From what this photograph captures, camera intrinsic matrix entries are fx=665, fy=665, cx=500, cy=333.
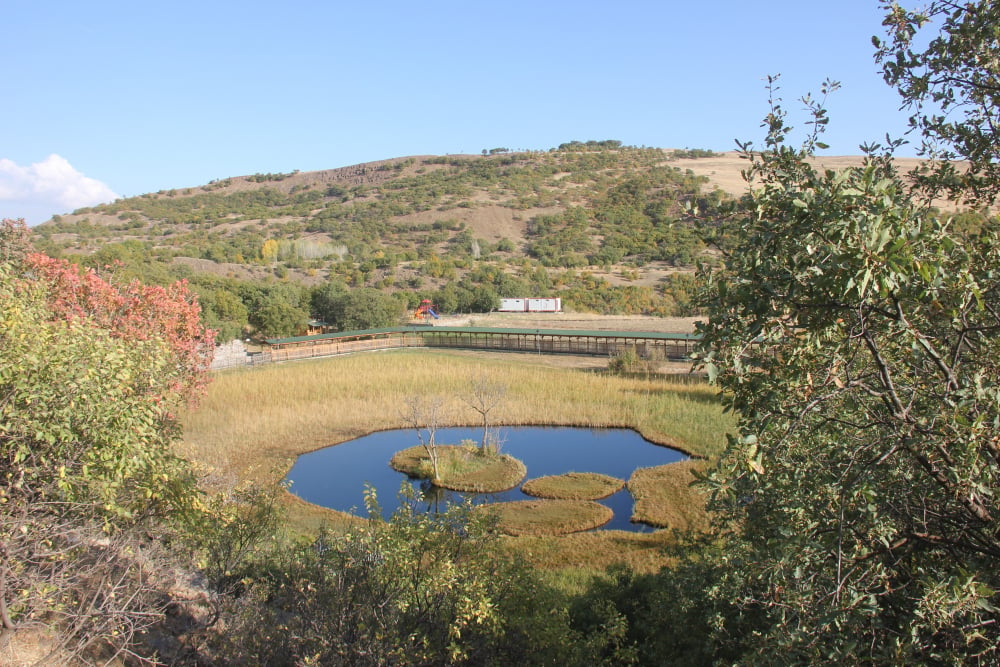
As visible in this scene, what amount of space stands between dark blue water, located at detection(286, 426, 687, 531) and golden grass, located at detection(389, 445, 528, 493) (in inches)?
11.0

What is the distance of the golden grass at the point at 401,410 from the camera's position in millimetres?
15656

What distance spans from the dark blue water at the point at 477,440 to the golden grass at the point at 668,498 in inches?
13.3

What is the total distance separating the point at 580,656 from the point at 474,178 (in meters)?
115

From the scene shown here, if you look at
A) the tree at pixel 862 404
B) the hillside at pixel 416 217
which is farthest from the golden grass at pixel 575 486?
the hillside at pixel 416 217

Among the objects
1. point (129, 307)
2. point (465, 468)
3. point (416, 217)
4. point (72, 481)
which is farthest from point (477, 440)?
point (416, 217)

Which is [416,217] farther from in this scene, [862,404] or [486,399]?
[862,404]

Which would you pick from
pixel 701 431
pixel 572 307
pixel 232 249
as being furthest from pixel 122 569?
pixel 232 249

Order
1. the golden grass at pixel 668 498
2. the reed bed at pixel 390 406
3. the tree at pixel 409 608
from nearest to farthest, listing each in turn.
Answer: the tree at pixel 409 608 < the golden grass at pixel 668 498 < the reed bed at pixel 390 406

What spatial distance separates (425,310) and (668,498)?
4072 centimetres

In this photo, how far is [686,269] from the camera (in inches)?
2613

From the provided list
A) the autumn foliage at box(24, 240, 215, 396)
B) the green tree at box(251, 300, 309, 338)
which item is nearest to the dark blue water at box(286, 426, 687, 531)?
the autumn foliage at box(24, 240, 215, 396)

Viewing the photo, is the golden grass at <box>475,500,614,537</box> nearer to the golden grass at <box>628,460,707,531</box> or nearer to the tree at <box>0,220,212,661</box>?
the golden grass at <box>628,460,707,531</box>

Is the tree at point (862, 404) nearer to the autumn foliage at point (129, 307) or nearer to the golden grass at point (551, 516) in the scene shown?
the golden grass at point (551, 516)

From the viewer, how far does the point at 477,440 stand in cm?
2109
